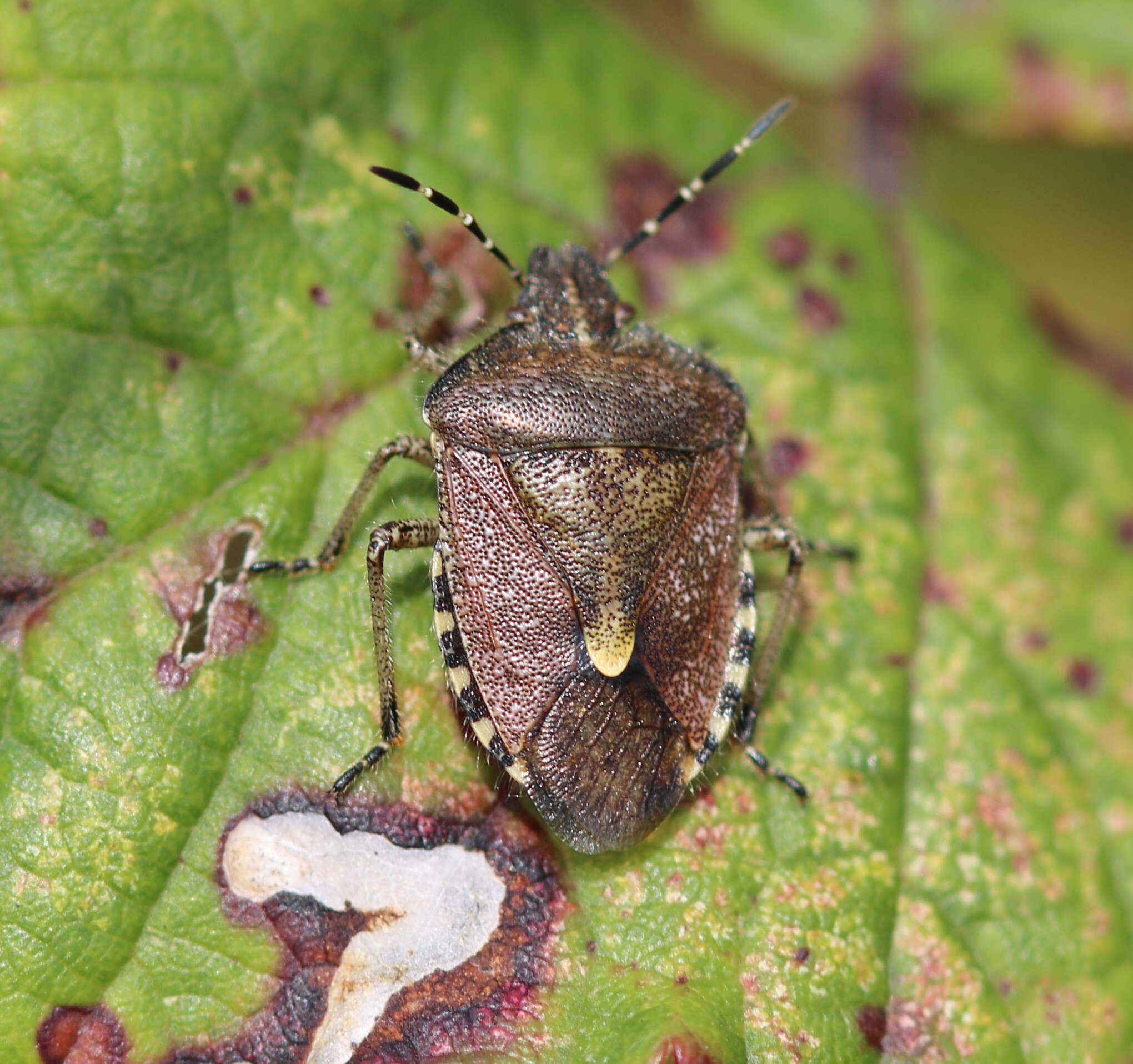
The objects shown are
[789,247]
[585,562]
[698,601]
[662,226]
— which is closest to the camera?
[585,562]

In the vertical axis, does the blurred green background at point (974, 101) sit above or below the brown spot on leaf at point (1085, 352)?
above

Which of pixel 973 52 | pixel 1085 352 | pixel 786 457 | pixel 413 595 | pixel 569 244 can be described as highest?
pixel 973 52

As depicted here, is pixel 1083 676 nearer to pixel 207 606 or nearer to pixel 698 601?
pixel 698 601

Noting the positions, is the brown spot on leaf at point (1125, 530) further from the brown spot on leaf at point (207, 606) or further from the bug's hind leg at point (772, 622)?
the brown spot on leaf at point (207, 606)

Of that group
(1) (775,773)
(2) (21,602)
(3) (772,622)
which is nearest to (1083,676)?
(3) (772,622)

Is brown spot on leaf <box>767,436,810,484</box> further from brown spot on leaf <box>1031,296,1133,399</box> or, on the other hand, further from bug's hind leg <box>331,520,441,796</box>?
brown spot on leaf <box>1031,296,1133,399</box>

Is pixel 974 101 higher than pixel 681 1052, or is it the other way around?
pixel 974 101

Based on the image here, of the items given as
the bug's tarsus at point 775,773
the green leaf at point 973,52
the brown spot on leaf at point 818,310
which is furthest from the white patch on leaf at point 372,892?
the green leaf at point 973,52
